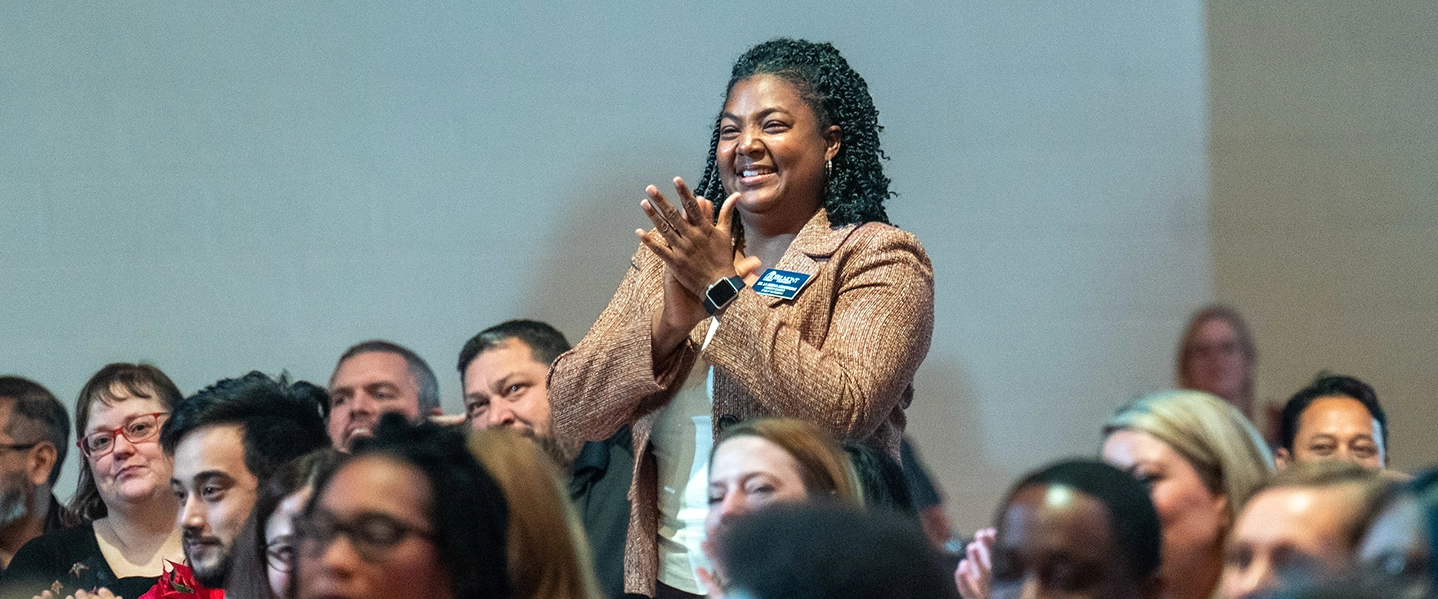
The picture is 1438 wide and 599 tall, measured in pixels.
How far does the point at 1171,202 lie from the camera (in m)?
3.79

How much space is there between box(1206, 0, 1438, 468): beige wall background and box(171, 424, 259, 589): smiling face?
2409mm

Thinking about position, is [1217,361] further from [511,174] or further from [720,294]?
[720,294]

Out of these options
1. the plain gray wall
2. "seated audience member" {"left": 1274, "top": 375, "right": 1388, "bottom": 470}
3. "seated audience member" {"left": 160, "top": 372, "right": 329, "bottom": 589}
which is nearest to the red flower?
"seated audience member" {"left": 160, "top": 372, "right": 329, "bottom": 589}

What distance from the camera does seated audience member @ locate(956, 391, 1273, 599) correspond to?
5.37 feet

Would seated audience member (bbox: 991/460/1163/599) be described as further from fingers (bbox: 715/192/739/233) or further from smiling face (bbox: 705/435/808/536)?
fingers (bbox: 715/192/739/233)

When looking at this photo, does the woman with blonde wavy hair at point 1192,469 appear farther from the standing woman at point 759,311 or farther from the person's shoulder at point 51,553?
the person's shoulder at point 51,553

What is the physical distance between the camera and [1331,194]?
12.4 feet

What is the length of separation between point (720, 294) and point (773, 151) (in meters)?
0.31

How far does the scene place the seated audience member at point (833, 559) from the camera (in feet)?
4.09

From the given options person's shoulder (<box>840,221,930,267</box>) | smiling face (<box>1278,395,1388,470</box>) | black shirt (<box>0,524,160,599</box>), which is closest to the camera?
person's shoulder (<box>840,221,930,267</box>)

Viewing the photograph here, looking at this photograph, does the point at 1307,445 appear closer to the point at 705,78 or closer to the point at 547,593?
the point at 705,78

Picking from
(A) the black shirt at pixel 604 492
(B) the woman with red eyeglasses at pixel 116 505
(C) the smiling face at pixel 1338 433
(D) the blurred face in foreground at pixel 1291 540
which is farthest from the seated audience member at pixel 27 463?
(C) the smiling face at pixel 1338 433

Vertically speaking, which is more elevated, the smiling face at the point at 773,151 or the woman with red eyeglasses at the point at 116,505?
the smiling face at the point at 773,151

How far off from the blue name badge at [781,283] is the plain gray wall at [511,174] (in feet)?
5.55
